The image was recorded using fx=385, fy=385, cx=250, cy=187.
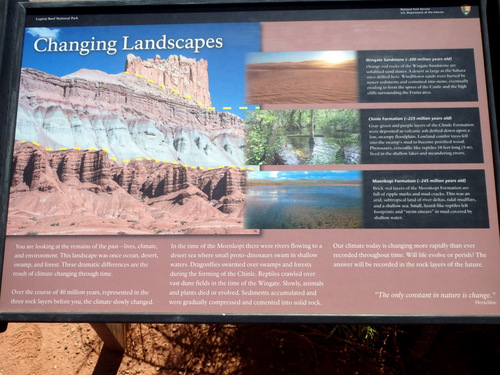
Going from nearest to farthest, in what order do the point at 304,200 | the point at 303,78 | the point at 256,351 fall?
the point at 304,200, the point at 303,78, the point at 256,351

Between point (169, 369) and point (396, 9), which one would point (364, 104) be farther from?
point (169, 369)

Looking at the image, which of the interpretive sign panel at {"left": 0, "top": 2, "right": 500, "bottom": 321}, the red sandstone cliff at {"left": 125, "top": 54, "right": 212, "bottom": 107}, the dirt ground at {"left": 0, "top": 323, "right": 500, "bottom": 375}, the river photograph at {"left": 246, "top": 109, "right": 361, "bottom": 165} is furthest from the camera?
the dirt ground at {"left": 0, "top": 323, "right": 500, "bottom": 375}

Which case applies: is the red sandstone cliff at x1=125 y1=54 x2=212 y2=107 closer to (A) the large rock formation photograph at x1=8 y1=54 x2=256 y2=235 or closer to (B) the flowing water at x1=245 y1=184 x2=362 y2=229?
(A) the large rock formation photograph at x1=8 y1=54 x2=256 y2=235

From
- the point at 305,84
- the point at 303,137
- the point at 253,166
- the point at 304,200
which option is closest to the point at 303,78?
the point at 305,84

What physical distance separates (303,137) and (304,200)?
1.07 feet

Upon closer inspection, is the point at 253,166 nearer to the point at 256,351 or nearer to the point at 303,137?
the point at 303,137

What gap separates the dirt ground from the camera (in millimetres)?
3127

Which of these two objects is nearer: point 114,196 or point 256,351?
point 114,196

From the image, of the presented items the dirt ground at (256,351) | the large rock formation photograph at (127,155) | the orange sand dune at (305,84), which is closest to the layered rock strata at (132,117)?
the large rock formation photograph at (127,155)

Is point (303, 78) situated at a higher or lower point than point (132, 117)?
higher

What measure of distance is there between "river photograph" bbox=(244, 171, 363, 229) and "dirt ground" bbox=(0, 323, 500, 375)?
5.25ft

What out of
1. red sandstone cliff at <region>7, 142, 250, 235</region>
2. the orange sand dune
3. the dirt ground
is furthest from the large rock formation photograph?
the dirt ground

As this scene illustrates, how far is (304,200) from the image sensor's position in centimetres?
191

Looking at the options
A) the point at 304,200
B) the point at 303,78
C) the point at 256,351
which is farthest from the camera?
the point at 256,351
